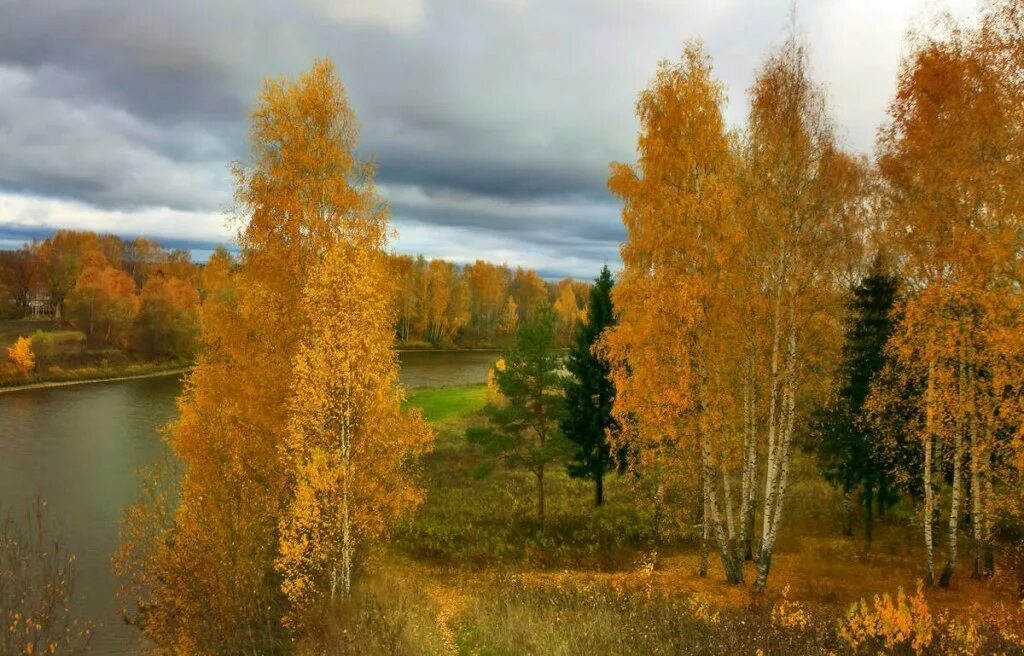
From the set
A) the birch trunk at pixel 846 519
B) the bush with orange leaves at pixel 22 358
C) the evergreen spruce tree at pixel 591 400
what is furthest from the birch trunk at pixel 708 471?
the bush with orange leaves at pixel 22 358

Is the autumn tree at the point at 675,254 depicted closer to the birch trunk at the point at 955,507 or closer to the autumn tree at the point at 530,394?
the birch trunk at the point at 955,507

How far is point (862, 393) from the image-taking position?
827 inches

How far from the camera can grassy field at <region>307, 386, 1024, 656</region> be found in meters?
10.4

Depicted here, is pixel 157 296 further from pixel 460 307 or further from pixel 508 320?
pixel 508 320

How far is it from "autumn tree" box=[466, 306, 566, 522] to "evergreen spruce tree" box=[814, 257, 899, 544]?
10.3 m

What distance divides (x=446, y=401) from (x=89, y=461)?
26.8 metres

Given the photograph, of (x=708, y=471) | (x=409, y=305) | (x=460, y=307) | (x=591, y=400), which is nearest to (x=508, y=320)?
(x=460, y=307)

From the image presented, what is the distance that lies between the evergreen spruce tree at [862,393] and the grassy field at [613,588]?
7.23ft

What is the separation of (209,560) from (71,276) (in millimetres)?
105271

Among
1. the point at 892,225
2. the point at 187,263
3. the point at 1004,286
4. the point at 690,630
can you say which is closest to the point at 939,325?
the point at 1004,286

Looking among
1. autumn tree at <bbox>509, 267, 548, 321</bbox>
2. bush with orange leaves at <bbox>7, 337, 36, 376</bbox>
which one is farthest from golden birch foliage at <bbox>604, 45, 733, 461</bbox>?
autumn tree at <bbox>509, 267, 548, 321</bbox>

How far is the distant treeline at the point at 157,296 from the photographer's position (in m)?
75.1

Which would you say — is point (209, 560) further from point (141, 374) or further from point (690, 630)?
point (141, 374)

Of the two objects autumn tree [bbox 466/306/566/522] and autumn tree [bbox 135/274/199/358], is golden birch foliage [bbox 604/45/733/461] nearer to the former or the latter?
autumn tree [bbox 466/306/566/522]
